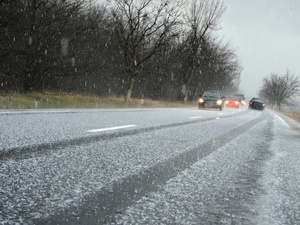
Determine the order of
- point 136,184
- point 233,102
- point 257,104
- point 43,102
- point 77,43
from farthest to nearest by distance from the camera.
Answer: point 233,102 < point 257,104 < point 77,43 < point 43,102 < point 136,184

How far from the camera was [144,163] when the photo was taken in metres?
3.41

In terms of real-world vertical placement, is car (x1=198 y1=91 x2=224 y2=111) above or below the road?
above

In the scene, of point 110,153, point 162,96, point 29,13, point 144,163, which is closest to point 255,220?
point 144,163

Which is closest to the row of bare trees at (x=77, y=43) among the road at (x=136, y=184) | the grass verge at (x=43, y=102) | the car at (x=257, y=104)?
the grass verge at (x=43, y=102)

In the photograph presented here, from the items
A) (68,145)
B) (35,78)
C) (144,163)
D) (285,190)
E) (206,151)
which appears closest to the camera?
(285,190)

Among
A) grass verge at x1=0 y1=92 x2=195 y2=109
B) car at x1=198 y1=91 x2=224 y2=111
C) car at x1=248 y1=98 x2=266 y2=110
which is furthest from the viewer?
car at x1=248 y1=98 x2=266 y2=110

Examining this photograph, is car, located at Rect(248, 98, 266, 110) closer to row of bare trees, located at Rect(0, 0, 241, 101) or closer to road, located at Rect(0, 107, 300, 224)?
row of bare trees, located at Rect(0, 0, 241, 101)

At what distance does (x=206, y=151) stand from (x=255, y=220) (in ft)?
8.73

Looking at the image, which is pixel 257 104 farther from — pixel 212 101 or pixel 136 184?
pixel 136 184

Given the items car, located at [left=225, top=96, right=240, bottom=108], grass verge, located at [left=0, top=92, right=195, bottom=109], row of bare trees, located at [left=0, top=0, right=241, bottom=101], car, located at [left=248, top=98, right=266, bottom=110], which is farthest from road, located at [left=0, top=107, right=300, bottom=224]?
car, located at [left=225, top=96, right=240, bottom=108]

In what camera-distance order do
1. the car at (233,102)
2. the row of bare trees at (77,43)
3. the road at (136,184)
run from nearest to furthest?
the road at (136,184), the row of bare trees at (77,43), the car at (233,102)

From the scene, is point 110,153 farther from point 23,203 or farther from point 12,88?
point 12,88

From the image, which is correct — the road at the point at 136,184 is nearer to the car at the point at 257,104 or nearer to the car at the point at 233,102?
the car at the point at 257,104

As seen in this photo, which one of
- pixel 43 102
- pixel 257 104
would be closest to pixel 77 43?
pixel 43 102
